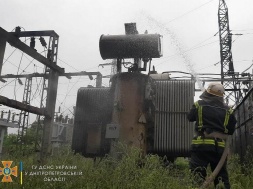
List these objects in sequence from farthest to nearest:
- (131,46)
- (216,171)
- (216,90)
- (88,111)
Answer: (88,111)
(131,46)
(216,90)
(216,171)

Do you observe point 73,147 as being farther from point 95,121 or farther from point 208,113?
point 208,113

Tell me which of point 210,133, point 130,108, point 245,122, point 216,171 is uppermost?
point 130,108

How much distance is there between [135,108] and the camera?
688cm

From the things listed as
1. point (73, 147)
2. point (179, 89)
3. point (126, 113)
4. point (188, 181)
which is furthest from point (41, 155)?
point (188, 181)

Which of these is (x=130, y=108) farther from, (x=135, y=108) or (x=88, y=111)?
(x=88, y=111)

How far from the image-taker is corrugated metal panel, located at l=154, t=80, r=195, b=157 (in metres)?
7.97

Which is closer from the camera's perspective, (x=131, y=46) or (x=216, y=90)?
(x=216, y=90)

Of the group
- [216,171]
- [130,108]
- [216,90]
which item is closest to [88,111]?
[130,108]

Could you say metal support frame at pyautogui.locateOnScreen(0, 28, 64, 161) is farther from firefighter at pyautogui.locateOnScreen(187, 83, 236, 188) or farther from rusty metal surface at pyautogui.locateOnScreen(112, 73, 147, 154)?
firefighter at pyautogui.locateOnScreen(187, 83, 236, 188)

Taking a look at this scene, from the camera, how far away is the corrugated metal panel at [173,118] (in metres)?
7.97

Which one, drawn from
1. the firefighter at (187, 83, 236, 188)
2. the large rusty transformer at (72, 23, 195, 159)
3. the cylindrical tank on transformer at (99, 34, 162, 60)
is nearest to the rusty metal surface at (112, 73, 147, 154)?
the large rusty transformer at (72, 23, 195, 159)

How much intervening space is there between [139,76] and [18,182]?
402 centimetres

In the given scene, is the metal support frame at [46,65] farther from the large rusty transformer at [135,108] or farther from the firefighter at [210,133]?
the firefighter at [210,133]

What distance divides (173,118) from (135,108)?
1843 mm
